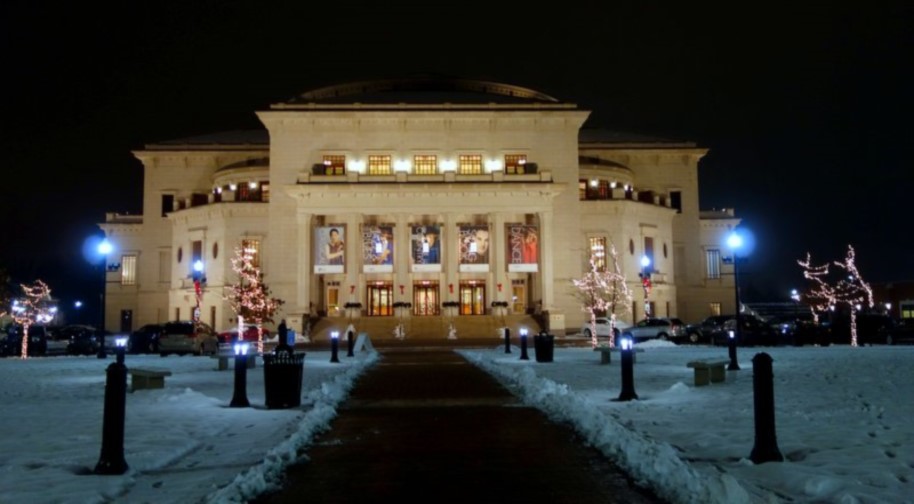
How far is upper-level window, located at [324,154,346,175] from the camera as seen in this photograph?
75.3 m

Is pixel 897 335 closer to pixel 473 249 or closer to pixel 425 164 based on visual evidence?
pixel 473 249

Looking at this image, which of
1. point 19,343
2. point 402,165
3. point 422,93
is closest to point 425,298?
point 402,165

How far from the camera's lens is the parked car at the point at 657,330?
2067 inches

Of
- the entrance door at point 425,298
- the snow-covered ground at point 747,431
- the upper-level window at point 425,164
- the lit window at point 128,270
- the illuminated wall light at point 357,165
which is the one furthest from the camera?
the lit window at point 128,270

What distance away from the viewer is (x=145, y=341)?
4662 centimetres

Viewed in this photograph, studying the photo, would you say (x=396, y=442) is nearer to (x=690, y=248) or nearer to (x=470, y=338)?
(x=470, y=338)

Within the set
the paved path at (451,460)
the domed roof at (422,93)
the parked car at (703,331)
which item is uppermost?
the domed roof at (422,93)

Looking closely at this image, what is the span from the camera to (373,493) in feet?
27.7

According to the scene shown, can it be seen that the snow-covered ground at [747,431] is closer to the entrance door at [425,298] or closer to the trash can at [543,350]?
the trash can at [543,350]

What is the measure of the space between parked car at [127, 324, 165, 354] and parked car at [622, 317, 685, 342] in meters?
26.8

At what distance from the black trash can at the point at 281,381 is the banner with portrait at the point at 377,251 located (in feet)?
178

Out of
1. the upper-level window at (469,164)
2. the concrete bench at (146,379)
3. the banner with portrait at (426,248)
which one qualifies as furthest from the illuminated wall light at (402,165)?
the concrete bench at (146,379)

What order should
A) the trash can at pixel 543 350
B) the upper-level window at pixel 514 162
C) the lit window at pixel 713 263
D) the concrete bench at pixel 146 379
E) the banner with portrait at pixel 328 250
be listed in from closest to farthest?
1. the concrete bench at pixel 146 379
2. the trash can at pixel 543 350
3. the banner with portrait at pixel 328 250
4. the upper-level window at pixel 514 162
5. the lit window at pixel 713 263

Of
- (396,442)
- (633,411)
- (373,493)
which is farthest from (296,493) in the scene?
(633,411)
